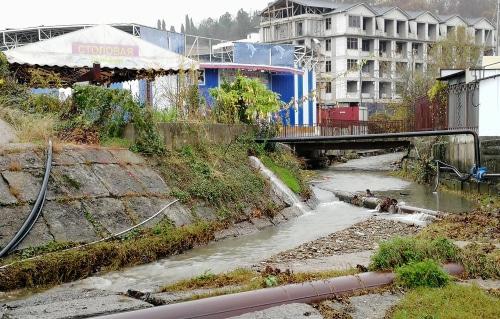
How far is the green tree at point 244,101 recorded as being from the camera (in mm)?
17094

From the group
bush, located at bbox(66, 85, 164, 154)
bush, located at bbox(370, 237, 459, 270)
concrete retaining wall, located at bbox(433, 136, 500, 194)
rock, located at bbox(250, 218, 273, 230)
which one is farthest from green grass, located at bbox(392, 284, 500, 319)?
concrete retaining wall, located at bbox(433, 136, 500, 194)

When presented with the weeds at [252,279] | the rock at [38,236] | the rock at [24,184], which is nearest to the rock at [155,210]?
the rock at [24,184]

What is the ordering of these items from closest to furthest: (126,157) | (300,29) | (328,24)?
(126,157) → (328,24) → (300,29)

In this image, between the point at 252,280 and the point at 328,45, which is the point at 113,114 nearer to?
the point at 252,280

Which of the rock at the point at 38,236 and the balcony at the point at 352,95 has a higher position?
the balcony at the point at 352,95

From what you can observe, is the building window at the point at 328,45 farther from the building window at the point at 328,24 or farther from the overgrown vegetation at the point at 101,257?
the overgrown vegetation at the point at 101,257

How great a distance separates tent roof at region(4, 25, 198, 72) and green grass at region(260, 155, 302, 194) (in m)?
3.47

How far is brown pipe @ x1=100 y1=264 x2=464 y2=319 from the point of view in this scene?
4902 mm

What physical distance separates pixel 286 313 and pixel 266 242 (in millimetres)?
6185

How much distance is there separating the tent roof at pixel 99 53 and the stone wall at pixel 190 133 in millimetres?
1938

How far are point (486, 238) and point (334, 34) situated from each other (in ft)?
200

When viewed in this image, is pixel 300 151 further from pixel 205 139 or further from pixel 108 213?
pixel 108 213

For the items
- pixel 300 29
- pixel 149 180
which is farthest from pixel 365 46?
pixel 149 180

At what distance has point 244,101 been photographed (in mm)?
17547
